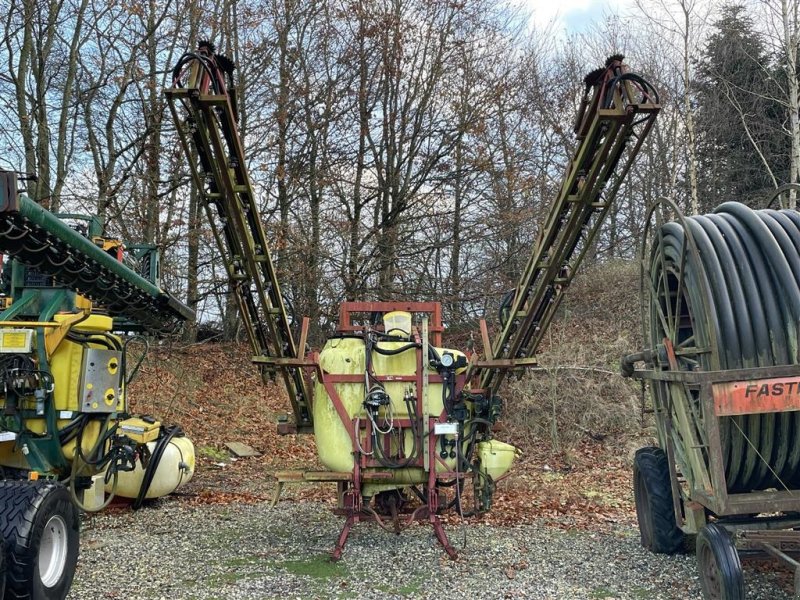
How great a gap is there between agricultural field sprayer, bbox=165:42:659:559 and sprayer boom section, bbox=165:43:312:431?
A: 0.6 inches

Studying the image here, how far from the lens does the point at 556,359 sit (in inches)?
568

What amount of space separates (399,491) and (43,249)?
4.17 meters

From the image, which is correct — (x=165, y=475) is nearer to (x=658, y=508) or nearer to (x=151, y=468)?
(x=151, y=468)

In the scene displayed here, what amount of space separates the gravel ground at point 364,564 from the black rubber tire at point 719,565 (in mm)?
687

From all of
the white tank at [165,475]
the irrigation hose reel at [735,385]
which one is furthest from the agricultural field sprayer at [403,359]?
the white tank at [165,475]

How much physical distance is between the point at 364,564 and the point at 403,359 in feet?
6.22

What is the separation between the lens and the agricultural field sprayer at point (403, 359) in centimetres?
624

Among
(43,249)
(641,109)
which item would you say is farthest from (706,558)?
(43,249)

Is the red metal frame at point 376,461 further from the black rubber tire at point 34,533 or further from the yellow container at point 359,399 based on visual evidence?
the black rubber tire at point 34,533

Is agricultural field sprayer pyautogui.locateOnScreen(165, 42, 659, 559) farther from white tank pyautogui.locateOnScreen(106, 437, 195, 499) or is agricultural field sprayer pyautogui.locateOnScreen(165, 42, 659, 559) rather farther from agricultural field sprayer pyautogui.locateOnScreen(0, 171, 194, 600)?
white tank pyautogui.locateOnScreen(106, 437, 195, 499)

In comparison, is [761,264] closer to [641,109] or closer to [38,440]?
[641,109]

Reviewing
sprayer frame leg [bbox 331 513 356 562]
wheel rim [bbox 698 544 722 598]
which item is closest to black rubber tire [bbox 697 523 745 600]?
wheel rim [bbox 698 544 722 598]

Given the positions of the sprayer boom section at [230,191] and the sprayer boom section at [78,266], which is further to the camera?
the sprayer boom section at [230,191]

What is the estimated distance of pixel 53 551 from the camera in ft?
16.8
